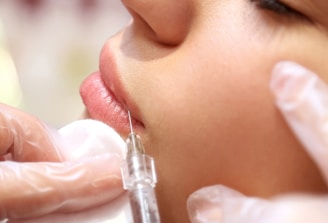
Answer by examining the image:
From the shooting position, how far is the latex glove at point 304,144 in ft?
2.54

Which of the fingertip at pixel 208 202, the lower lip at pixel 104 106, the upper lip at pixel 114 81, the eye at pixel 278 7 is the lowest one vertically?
the fingertip at pixel 208 202

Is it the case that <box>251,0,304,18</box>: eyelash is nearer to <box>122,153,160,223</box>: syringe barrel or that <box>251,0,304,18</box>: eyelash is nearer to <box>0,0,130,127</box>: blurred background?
<box>122,153,160,223</box>: syringe barrel

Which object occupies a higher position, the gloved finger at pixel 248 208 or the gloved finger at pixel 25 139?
the gloved finger at pixel 25 139

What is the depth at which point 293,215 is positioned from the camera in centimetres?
78

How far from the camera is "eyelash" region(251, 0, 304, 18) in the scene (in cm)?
80

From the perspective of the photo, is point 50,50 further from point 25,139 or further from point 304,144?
point 304,144

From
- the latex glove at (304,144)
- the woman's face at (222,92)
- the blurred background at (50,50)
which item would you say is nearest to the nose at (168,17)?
the woman's face at (222,92)

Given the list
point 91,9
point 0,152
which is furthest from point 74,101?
point 0,152

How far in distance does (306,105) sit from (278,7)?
11 cm

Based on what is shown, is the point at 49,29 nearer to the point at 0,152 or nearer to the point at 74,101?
the point at 74,101

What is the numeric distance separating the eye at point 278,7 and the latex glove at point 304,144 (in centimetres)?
6

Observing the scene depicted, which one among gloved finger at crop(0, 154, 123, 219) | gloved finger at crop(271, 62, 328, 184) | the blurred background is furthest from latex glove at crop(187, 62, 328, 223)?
the blurred background

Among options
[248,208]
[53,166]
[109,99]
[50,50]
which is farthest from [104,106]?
[50,50]

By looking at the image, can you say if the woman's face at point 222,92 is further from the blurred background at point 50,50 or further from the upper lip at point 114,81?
the blurred background at point 50,50
